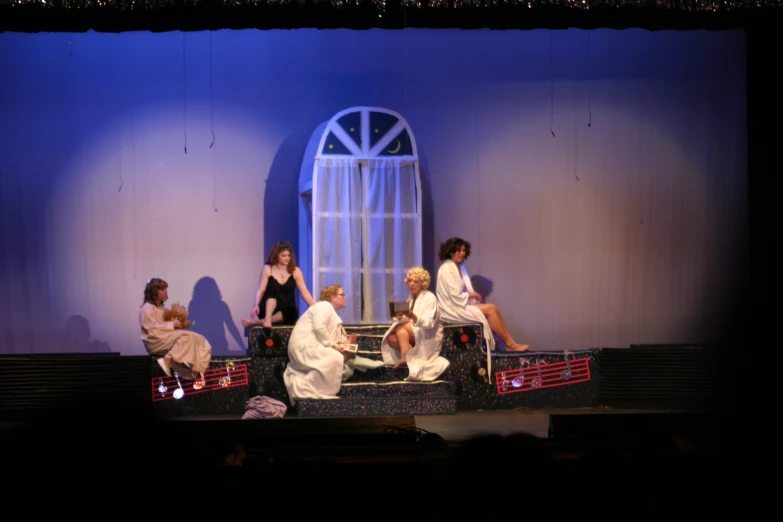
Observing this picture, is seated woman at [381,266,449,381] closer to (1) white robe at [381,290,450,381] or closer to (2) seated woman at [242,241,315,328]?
(1) white robe at [381,290,450,381]

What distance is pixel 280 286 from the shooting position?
8398 mm

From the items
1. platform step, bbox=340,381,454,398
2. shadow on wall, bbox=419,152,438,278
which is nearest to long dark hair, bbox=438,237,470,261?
shadow on wall, bbox=419,152,438,278

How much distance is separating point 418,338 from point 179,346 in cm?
215

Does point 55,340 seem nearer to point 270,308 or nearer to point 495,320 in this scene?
point 270,308

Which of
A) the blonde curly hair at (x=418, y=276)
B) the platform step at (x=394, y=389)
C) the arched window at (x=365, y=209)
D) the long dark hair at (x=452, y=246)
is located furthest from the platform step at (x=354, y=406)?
the long dark hair at (x=452, y=246)

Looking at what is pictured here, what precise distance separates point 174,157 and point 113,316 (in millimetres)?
1994

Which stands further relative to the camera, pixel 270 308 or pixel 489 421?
pixel 270 308

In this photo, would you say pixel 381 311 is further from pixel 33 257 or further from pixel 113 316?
pixel 33 257

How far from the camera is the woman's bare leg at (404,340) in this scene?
25.7ft

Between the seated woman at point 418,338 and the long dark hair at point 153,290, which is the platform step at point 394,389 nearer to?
the seated woman at point 418,338

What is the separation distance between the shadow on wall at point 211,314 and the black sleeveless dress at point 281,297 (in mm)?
1786

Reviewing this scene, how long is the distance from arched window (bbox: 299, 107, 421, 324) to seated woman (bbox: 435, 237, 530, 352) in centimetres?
47

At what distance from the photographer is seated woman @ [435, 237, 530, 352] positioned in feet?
27.7

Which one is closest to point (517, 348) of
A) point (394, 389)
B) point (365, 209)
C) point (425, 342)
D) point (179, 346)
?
point (425, 342)
